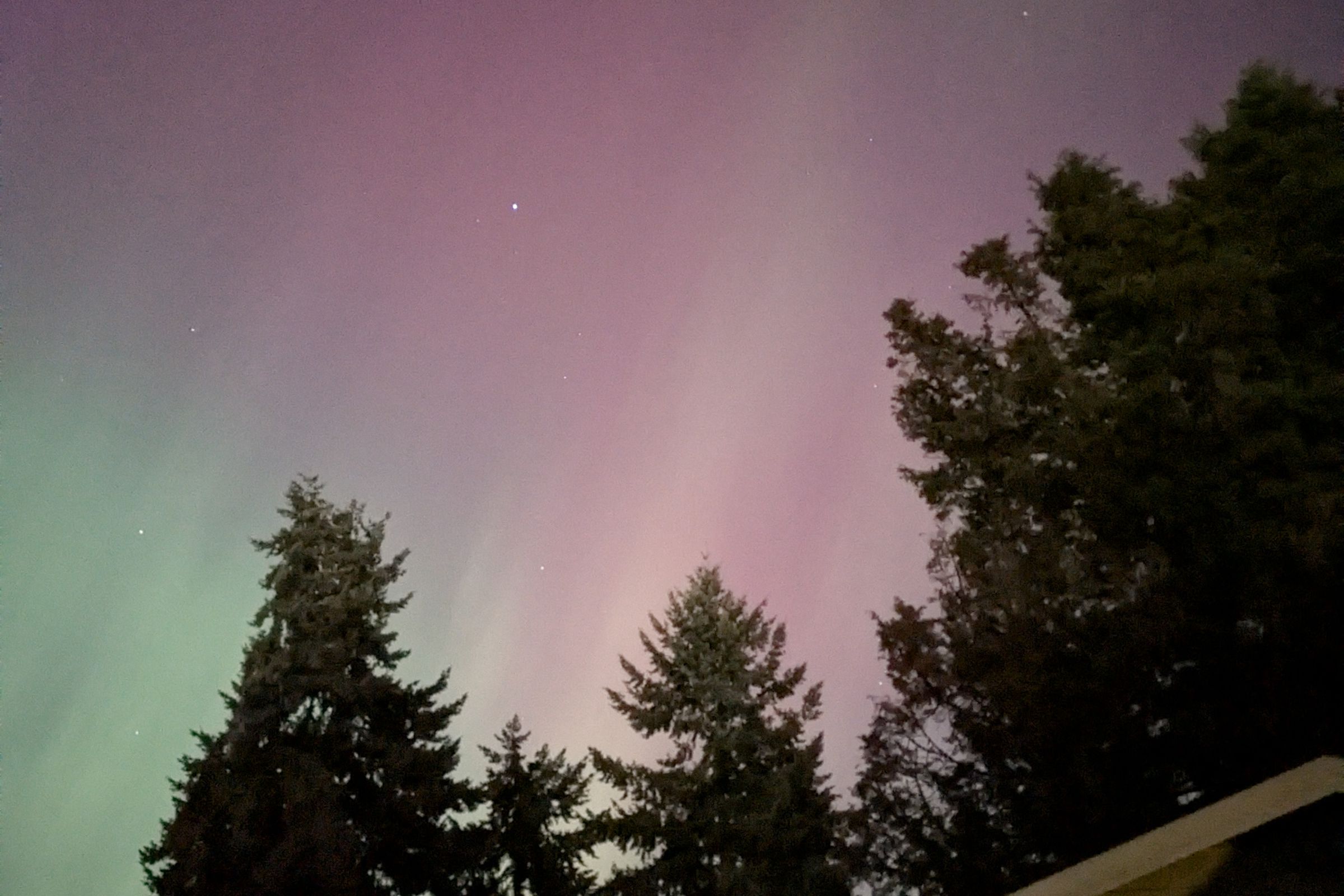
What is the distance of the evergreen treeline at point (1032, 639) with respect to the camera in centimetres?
955

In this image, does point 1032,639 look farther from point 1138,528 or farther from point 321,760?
point 321,760

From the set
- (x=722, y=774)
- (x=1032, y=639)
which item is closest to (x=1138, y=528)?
(x=1032, y=639)

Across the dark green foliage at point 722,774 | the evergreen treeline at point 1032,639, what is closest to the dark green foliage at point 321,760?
the evergreen treeline at point 1032,639

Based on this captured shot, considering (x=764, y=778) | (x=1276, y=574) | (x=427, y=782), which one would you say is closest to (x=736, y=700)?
(x=764, y=778)

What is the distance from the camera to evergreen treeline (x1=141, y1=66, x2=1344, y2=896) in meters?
9.55

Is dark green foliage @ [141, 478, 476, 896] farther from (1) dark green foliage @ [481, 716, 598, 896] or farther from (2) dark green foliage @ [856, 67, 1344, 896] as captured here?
(2) dark green foliage @ [856, 67, 1344, 896]

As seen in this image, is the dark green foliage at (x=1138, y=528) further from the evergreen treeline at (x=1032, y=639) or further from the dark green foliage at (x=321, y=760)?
the dark green foliage at (x=321, y=760)

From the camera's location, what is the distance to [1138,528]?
35.4 feet

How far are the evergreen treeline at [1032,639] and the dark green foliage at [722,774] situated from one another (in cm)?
9

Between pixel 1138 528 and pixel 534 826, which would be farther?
pixel 534 826

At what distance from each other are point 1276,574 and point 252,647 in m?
17.7

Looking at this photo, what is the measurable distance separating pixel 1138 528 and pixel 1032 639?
80.4 inches

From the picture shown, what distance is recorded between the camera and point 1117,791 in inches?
373

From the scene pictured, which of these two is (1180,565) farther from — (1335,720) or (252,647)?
(252,647)
